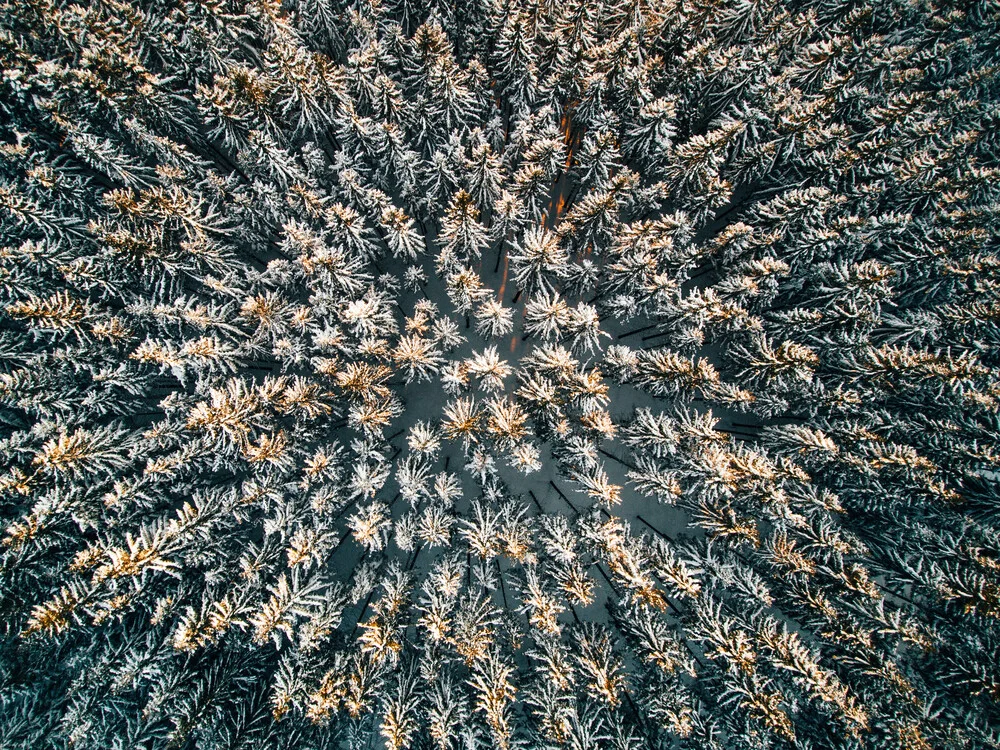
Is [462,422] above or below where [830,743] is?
above

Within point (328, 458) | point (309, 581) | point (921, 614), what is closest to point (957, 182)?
point (921, 614)

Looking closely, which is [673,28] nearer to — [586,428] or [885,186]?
[885,186]

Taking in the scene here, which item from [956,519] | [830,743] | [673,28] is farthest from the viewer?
[673,28]

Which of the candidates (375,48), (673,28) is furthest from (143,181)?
(673,28)

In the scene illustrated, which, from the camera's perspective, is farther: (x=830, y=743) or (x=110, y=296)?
(x=110, y=296)

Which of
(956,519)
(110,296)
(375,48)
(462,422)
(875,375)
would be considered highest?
(375,48)

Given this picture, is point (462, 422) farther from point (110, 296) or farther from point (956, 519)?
point (956, 519)

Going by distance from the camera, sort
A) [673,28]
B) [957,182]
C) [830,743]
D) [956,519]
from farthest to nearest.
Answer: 1. [673,28]
2. [957,182]
3. [956,519]
4. [830,743]
